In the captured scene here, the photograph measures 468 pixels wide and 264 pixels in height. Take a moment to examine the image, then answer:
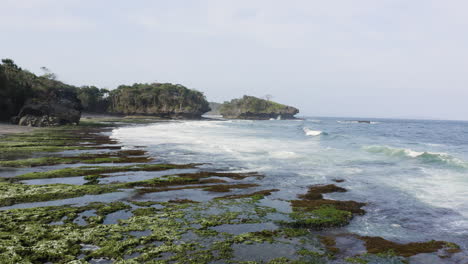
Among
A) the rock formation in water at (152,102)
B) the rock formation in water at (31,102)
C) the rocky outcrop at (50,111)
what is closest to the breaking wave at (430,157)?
the rocky outcrop at (50,111)

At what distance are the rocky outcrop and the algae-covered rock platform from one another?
4810cm

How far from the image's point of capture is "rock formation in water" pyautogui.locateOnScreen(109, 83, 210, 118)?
159m

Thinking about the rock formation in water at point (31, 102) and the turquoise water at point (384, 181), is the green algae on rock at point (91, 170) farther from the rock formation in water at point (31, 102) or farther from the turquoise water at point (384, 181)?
the rock formation in water at point (31, 102)

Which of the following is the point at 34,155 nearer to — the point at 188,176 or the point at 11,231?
the point at 188,176

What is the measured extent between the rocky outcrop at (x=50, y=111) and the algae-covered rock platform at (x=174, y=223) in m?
48.1

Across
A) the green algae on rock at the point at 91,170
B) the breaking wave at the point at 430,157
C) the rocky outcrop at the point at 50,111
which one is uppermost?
the rocky outcrop at the point at 50,111

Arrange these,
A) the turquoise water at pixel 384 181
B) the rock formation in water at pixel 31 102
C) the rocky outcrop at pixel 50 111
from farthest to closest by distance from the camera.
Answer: the rock formation in water at pixel 31 102, the rocky outcrop at pixel 50 111, the turquoise water at pixel 384 181

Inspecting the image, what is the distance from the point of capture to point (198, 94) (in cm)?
19362

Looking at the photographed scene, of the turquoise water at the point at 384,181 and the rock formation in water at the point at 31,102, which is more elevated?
the rock formation in water at the point at 31,102

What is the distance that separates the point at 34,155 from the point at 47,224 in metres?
19.6

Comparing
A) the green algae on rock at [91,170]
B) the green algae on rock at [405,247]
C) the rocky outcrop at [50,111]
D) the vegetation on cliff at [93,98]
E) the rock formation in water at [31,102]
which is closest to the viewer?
the green algae on rock at [405,247]

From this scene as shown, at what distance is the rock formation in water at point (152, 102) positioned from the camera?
15875cm

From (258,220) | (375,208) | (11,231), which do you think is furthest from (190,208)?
(375,208)

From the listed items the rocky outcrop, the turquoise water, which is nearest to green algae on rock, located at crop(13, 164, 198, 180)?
the turquoise water
